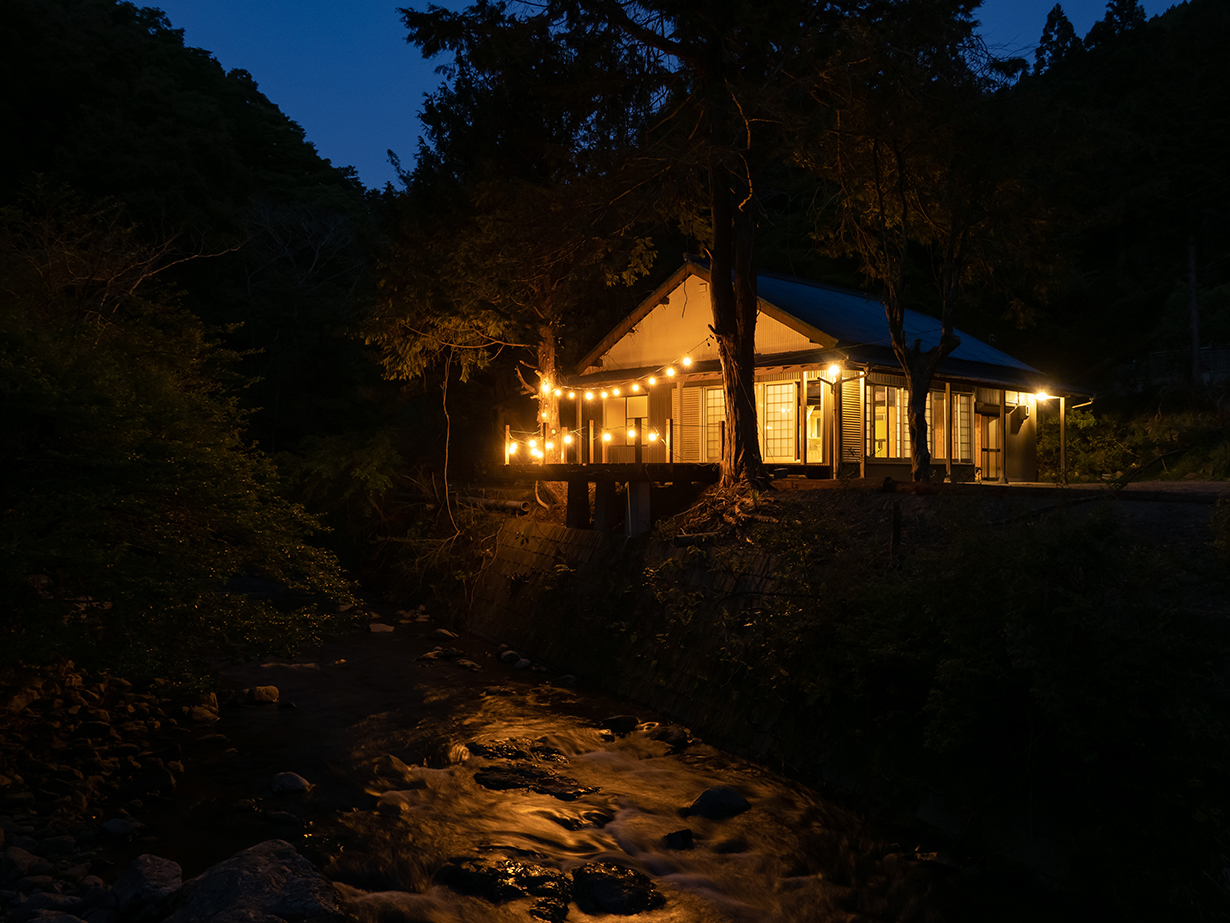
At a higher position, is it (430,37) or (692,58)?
(430,37)

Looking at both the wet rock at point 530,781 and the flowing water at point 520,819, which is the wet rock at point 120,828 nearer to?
the flowing water at point 520,819

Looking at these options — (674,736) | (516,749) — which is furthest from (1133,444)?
(516,749)

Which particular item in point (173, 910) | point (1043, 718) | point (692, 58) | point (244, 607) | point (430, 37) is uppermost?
point (430, 37)

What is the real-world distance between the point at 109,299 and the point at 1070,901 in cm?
1793

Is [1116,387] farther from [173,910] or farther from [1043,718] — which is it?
[173,910]

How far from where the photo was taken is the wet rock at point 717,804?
792cm

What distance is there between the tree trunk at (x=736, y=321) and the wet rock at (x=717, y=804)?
23.1ft

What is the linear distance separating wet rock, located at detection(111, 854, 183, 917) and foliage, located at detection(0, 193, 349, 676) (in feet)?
6.28

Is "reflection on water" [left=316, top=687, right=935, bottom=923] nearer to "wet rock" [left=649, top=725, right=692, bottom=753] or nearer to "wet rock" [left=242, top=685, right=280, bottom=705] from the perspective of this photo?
"wet rock" [left=649, top=725, right=692, bottom=753]

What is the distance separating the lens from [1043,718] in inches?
252

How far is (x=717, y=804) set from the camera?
7988 millimetres

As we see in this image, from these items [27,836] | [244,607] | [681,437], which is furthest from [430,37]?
[27,836]

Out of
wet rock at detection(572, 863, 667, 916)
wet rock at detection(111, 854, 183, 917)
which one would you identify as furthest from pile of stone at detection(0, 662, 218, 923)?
wet rock at detection(572, 863, 667, 916)

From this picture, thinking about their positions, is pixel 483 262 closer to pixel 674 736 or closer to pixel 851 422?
pixel 851 422
